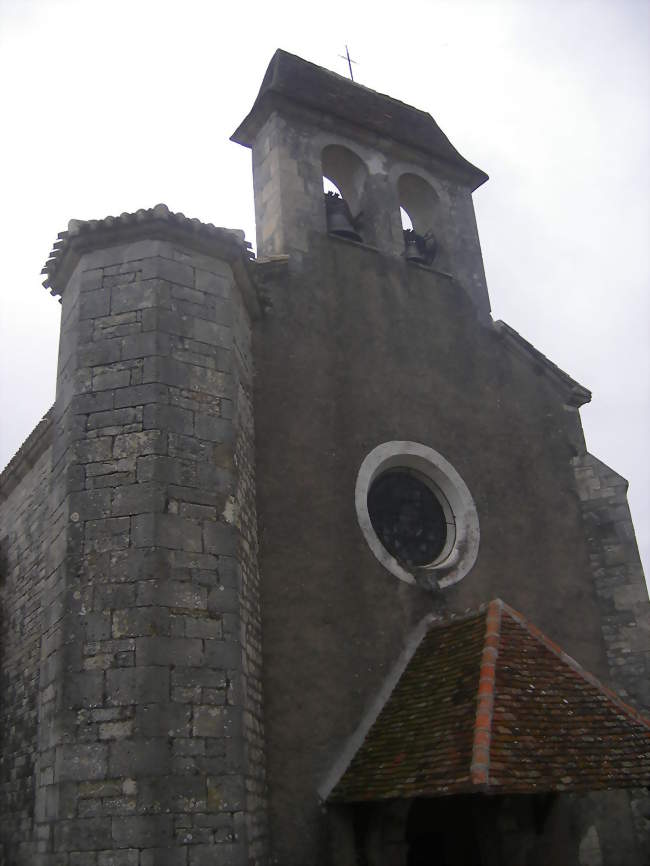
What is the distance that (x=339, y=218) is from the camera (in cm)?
1027

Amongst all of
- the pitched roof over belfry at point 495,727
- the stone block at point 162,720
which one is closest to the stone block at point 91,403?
the stone block at point 162,720

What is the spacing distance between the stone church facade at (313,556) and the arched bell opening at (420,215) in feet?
0.15

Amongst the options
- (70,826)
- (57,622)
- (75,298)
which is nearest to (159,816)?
(70,826)

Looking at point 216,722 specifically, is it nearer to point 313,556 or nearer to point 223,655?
point 223,655

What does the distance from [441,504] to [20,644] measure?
4.80m

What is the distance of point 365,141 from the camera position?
11.0 m

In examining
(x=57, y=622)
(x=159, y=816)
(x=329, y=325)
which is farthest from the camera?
(x=329, y=325)

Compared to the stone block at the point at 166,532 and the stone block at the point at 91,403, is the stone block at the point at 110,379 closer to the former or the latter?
the stone block at the point at 91,403

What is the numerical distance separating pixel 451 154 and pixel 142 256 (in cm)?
610

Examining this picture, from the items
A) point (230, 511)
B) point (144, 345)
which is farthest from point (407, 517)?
point (144, 345)

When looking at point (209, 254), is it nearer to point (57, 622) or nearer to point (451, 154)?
point (57, 622)

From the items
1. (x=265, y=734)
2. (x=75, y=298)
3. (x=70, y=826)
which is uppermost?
(x=75, y=298)

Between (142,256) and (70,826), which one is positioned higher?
(142,256)

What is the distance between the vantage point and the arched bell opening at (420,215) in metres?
11.2
